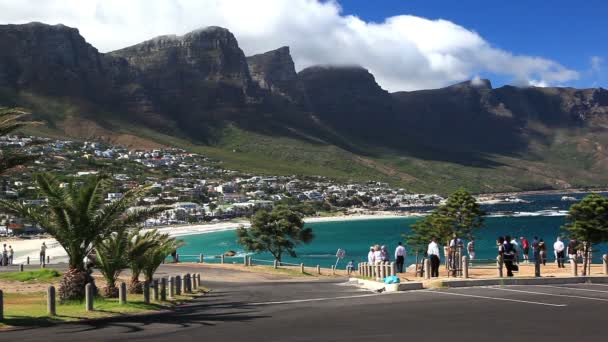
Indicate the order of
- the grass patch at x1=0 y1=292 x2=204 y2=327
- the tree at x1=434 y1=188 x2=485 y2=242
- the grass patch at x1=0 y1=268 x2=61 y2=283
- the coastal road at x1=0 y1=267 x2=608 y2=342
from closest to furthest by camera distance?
the coastal road at x1=0 y1=267 x2=608 y2=342 → the grass patch at x1=0 y1=292 x2=204 y2=327 → the grass patch at x1=0 y1=268 x2=61 y2=283 → the tree at x1=434 y1=188 x2=485 y2=242

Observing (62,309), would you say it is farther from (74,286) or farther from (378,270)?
(378,270)

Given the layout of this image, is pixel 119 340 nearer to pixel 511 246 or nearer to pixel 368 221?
pixel 511 246

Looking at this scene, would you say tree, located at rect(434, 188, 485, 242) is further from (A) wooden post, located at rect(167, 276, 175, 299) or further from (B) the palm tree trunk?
(B) the palm tree trunk

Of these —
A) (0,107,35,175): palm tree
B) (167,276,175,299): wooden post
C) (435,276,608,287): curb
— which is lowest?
(167,276,175,299): wooden post

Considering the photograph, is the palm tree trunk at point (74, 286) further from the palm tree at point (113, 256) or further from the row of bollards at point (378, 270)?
the row of bollards at point (378, 270)

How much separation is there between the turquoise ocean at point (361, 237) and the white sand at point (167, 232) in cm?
388

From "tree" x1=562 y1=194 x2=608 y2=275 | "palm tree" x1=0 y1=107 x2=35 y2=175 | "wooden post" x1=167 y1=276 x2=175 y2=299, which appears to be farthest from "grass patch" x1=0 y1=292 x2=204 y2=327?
"tree" x1=562 y1=194 x2=608 y2=275

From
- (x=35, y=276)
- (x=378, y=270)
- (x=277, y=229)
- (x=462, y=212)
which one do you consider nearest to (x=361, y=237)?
(x=277, y=229)

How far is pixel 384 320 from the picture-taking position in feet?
48.9

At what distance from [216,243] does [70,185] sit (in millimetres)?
83537

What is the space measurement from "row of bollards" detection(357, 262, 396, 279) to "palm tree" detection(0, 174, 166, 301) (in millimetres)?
10000

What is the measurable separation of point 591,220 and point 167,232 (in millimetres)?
43349

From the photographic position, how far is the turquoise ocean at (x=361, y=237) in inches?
3022

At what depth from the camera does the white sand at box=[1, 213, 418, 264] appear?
80875mm
